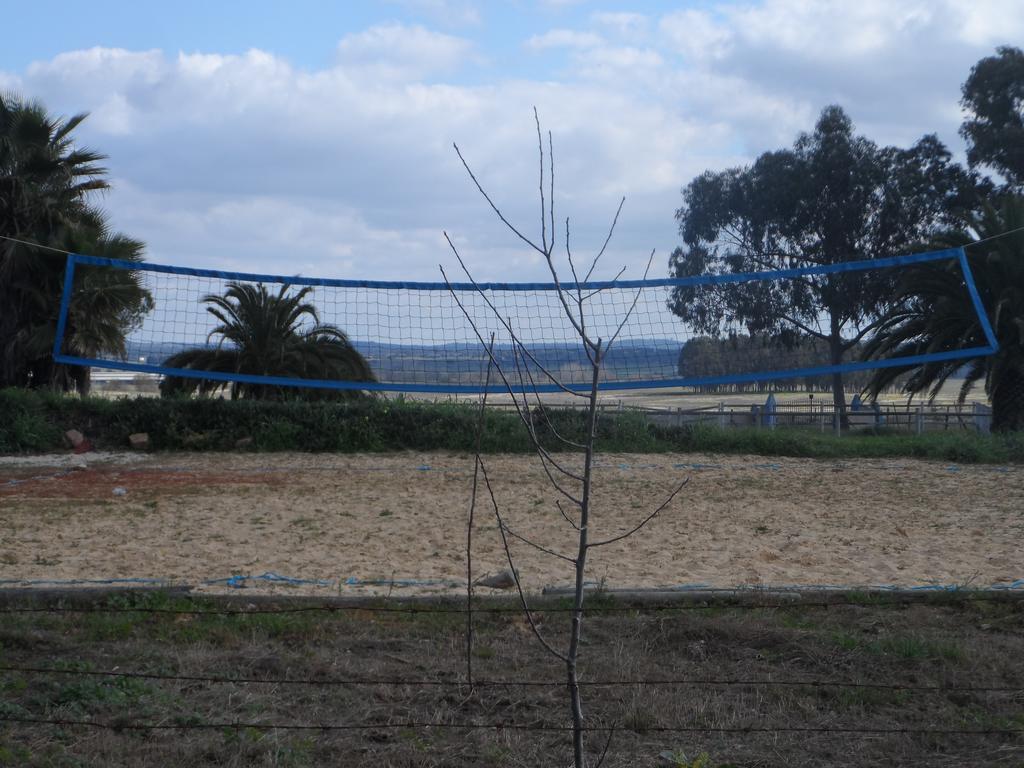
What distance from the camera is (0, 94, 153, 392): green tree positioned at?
12250 mm

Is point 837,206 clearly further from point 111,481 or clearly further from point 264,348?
point 111,481

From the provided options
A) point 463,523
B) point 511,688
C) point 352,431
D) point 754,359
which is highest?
point 754,359

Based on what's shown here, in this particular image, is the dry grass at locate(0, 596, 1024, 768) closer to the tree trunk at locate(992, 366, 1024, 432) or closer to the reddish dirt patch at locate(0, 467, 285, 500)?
the reddish dirt patch at locate(0, 467, 285, 500)

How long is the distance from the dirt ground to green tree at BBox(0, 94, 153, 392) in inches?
129

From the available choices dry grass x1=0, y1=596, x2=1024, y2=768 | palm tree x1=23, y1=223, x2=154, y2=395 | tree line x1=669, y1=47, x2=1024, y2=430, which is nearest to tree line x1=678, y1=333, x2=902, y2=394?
tree line x1=669, y1=47, x2=1024, y2=430

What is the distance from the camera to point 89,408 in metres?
10.6

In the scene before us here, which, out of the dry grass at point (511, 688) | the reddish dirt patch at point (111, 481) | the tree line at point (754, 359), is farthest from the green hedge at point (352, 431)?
the dry grass at point (511, 688)

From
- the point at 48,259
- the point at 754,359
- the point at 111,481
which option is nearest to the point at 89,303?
the point at 48,259

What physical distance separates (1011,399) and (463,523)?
8060 mm

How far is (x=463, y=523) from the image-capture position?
21.0ft

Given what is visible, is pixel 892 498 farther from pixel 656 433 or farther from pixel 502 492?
pixel 656 433

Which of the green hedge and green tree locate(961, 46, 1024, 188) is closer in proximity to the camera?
the green hedge

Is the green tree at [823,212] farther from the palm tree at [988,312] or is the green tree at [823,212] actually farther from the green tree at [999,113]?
the palm tree at [988,312]

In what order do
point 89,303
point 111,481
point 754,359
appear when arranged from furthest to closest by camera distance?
point 754,359
point 89,303
point 111,481
